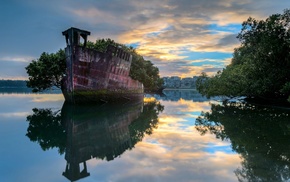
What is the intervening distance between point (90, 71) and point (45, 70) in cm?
1317

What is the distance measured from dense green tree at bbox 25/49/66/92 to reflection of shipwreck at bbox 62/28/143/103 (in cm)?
1012

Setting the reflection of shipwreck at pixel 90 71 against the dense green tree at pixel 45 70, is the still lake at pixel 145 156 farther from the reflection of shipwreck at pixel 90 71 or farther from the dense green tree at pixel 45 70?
the dense green tree at pixel 45 70

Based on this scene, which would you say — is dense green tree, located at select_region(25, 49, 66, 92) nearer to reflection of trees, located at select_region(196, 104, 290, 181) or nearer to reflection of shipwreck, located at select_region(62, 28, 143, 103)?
reflection of shipwreck, located at select_region(62, 28, 143, 103)

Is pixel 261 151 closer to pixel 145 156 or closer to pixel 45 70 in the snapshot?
pixel 145 156

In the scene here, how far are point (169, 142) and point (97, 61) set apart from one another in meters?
21.1

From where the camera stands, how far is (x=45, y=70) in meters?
39.6

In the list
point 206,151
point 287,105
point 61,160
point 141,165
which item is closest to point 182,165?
point 141,165

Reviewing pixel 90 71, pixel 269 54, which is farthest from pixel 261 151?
pixel 90 71

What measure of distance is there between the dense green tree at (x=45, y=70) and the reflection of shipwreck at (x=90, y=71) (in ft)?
33.2

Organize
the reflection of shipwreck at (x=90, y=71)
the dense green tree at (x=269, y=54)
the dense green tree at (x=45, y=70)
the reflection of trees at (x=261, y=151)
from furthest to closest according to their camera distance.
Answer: the dense green tree at (x=45, y=70), the reflection of shipwreck at (x=90, y=71), the dense green tree at (x=269, y=54), the reflection of trees at (x=261, y=151)

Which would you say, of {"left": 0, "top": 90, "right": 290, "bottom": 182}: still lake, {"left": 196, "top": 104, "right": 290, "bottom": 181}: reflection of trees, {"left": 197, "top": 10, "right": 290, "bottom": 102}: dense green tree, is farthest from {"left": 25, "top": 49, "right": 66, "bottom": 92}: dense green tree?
{"left": 196, "top": 104, "right": 290, "bottom": 181}: reflection of trees

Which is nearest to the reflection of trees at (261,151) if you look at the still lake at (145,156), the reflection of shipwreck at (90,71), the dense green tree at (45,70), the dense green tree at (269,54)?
the still lake at (145,156)

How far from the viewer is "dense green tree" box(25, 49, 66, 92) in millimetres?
39406

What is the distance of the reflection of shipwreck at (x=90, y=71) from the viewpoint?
27953 millimetres
